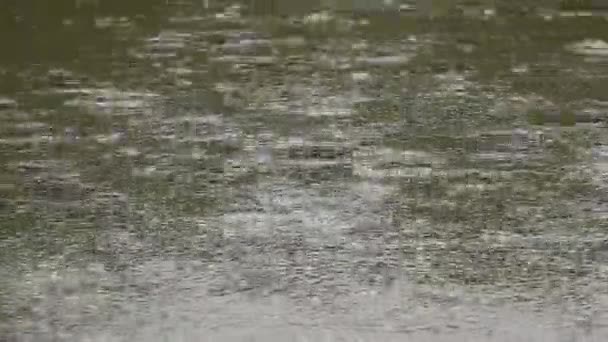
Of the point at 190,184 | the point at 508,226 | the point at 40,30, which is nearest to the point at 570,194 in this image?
the point at 508,226

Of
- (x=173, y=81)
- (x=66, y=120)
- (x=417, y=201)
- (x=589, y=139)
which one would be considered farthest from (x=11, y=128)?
(x=589, y=139)

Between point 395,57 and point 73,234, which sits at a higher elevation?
point 395,57

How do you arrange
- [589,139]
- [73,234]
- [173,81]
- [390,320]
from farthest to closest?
[173,81]
[589,139]
[73,234]
[390,320]

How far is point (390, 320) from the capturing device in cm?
120

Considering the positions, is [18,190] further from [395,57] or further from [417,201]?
[395,57]

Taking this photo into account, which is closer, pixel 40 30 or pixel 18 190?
pixel 18 190

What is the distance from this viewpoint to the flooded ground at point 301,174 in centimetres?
123

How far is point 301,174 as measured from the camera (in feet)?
4.85

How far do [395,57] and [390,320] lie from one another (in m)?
0.74

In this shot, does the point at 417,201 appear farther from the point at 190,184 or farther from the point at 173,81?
the point at 173,81

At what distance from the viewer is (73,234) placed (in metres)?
1.36

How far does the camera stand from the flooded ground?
123 cm

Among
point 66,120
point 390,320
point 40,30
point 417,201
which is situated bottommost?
point 390,320

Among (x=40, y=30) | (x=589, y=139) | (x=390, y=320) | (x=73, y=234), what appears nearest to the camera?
(x=390, y=320)
